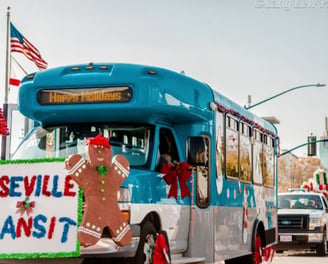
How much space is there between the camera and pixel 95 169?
27.5ft

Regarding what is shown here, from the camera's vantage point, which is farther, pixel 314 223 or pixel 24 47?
pixel 24 47

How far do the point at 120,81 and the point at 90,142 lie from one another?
2.08 meters

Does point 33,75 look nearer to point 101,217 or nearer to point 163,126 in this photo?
point 163,126

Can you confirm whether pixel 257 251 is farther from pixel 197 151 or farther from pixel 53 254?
pixel 53 254

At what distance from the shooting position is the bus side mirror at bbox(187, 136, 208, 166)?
10.8 metres

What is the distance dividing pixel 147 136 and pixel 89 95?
912 millimetres

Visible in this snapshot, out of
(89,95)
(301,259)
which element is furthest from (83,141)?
(301,259)

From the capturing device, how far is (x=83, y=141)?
10.1 metres

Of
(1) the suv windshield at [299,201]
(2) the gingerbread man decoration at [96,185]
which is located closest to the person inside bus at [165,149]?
(2) the gingerbread man decoration at [96,185]

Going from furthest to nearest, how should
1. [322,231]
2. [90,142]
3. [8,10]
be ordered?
1. [8,10]
2. [322,231]
3. [90,142]

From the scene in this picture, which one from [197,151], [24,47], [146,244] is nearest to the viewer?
[146,244]

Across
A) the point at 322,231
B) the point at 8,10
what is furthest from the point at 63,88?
the point at 8,10

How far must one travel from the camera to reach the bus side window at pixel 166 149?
10.5 metres

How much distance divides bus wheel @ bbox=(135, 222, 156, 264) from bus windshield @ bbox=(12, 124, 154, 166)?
82 centimetres
